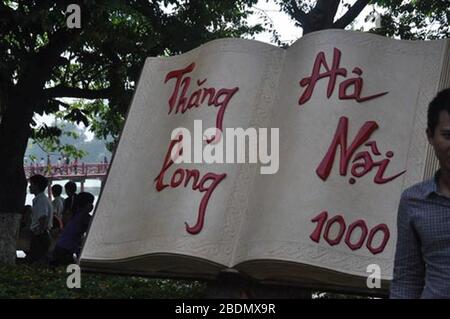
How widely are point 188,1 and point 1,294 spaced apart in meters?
5.48

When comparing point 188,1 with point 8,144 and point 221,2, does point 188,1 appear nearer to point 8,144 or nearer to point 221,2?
point 221,2

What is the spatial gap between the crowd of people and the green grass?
0.98 feet

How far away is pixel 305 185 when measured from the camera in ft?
Answer: 13.7

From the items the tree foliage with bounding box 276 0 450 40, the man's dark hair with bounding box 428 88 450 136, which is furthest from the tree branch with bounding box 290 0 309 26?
the man's dark hair with bounding box 428 88 450 136

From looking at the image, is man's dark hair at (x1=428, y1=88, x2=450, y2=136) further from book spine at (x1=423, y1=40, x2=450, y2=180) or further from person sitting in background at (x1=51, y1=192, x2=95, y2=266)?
person sitting in background at (x1=51, y1=192, x2=95, y2=266)

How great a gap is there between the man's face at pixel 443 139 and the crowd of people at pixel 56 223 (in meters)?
5.70

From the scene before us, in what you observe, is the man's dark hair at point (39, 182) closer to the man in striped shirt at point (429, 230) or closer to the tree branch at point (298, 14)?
the tree branch at point (298, 14)

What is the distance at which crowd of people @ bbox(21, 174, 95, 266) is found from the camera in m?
7.71

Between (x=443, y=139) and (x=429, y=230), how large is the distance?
258mm

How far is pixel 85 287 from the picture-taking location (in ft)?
23.1

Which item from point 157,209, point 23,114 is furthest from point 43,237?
point 157,209
